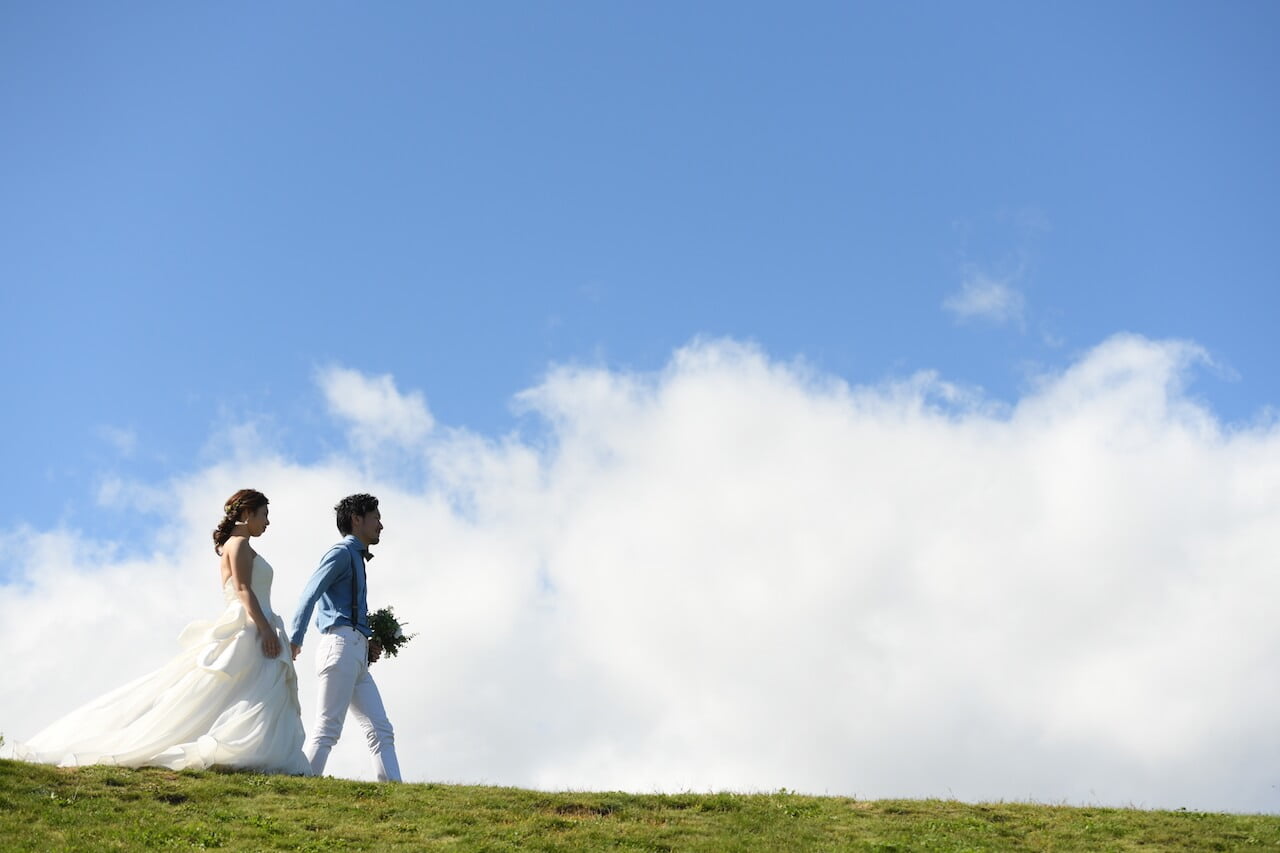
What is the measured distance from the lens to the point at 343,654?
16.1 meters

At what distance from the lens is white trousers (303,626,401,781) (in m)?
16.0

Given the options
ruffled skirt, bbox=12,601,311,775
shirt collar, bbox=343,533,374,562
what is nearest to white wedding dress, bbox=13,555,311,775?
ruffled skirt, bbox=12,601,311,775

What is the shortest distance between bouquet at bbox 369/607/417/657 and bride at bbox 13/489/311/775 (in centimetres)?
124

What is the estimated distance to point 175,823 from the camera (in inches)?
525

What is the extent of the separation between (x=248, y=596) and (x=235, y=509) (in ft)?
3.92

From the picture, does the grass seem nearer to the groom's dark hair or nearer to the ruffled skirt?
the ruffled skirt

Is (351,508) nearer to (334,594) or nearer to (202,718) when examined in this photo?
(334,594)

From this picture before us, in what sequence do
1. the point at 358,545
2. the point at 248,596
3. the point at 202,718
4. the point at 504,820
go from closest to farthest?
1. the point at 504,820
2. the point at 202,718
3. the point at 248,596
4. the point at 358,545

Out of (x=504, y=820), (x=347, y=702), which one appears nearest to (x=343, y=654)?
(x=347, y=702)

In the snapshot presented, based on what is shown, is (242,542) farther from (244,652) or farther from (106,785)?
(106,785)

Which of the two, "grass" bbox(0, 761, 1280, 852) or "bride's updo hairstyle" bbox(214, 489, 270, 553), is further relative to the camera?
"bride's updo hairstyle" bbox(214, 489, 270, 553)

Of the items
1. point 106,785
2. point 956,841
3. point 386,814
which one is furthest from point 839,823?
point 106,785

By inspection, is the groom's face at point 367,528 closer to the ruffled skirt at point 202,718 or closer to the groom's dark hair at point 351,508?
the groom's dark hair at point 351,508

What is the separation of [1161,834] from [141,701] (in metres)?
12.8
